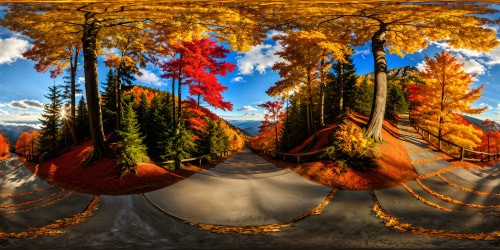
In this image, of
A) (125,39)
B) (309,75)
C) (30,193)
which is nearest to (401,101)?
(309,75)

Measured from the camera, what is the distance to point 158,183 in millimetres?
1840

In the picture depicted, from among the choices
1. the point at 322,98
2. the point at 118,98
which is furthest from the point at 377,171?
the point at 118,98

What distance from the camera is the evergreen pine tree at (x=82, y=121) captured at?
184 cm

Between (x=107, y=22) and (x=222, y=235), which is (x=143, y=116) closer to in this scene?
Answer: (x=107, y=22)

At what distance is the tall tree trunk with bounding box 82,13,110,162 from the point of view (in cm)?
195

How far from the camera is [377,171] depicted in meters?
1.92

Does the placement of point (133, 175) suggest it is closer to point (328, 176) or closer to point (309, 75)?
point (328, 176)

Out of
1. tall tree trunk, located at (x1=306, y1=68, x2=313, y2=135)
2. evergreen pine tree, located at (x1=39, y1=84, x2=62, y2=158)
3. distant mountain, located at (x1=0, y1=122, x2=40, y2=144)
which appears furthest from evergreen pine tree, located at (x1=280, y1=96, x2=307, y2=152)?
distant mountain, located at (x1=0, y1=122, x2=40, y2=144)

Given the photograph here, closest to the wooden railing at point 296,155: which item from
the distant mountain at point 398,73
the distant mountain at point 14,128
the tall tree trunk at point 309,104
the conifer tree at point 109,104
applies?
the tall tree trunk at point 309,104

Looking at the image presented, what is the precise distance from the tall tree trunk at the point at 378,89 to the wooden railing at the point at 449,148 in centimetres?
28

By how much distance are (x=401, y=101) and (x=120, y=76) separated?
2570mm

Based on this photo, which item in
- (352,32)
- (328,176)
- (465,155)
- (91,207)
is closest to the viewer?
(91,207)

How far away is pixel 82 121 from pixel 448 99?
10.6 feet

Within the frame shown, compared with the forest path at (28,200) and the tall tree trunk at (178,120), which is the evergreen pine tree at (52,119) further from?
the tall tree trunk at (178,120)
